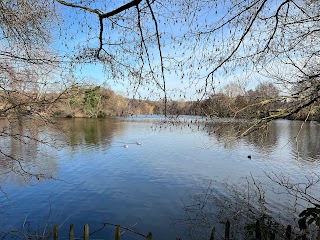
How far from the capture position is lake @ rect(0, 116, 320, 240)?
206 inches

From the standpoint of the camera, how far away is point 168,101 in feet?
8.32

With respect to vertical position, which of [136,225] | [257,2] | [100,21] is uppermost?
[257,2]

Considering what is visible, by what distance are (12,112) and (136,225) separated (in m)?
4.83

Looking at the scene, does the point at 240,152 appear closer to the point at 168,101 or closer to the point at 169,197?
the point at 169,197

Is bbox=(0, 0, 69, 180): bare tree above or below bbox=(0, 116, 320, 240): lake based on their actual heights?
above

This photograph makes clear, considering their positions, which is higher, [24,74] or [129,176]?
[24,74]

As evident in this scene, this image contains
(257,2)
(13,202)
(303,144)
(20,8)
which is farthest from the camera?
(303,144)

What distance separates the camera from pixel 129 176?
1192 centimetres

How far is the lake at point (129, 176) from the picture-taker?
206 inches

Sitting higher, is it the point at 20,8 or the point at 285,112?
the point at 20,8

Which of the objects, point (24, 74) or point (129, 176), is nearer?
point (24, 74)

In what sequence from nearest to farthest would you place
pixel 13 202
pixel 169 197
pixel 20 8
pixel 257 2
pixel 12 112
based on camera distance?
pixel 257 2 → pixel 20 8 → pixel 12 112 → pixel 13 202 → pixel 169 197

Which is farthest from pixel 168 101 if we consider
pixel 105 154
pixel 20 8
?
pixel 105 154

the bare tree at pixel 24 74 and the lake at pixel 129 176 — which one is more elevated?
the bare tree at pixel 24 74
